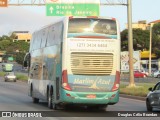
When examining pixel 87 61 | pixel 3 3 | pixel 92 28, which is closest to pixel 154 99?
pixel 87 61

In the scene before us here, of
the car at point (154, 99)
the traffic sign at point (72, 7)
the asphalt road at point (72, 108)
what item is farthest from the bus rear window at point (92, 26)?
the traffic sign at point (72, 7)

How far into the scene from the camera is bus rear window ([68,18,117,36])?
19609 millimetres

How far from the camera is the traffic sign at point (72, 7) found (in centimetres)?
4038

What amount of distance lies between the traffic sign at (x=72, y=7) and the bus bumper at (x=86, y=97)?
70.9 feet

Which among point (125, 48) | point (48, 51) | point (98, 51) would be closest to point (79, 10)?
point (48, 51)

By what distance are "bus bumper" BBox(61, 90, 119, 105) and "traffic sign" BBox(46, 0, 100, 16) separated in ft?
70.9

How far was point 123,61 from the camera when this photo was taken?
39562 millimetres

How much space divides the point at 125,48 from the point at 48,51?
81526 millimetres

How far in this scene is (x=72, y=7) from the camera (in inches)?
1591

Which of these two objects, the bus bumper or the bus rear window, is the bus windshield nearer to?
the bus rear window

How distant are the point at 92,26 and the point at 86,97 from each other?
2947 millimetres

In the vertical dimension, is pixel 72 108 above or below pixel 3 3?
below

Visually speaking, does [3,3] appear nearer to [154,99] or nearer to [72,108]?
[72,108]

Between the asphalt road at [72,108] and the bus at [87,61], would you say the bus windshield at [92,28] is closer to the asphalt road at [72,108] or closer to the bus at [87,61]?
the bus at [87,61]
